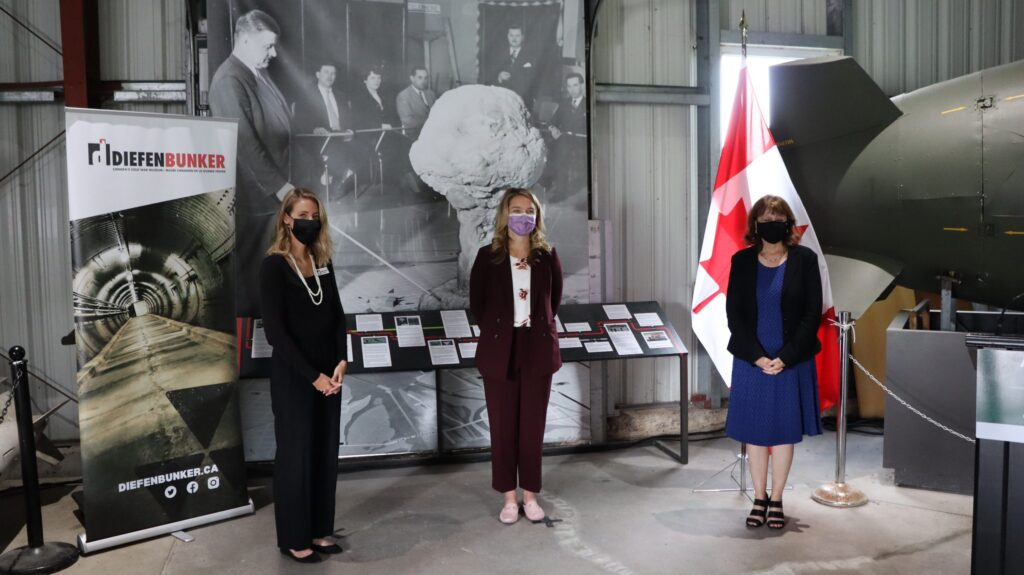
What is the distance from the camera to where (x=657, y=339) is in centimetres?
415

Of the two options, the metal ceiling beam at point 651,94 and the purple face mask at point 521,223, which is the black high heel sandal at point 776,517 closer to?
the purple face mask at point 521,223

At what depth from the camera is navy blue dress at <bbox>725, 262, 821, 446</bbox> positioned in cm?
305

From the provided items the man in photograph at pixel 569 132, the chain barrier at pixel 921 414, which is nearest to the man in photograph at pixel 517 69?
the man in photograph at pixel 569 132

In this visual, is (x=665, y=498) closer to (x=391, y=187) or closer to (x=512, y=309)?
(x=512, y=309)

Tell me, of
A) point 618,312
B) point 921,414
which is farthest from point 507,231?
point 921,414

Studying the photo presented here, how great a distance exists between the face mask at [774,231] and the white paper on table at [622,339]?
1.19 meters

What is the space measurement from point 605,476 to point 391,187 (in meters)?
1.94

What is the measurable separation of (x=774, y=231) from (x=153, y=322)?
2603 millimetres

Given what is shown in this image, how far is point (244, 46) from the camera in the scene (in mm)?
3912

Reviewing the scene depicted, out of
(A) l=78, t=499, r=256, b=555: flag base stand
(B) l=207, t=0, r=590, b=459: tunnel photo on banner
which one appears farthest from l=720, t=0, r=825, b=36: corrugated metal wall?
(A) l=78, t=499, r=256, b=555: flag base stand

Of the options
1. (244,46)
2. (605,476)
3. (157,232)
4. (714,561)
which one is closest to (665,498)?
(605,476)

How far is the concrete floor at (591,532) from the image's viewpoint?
113 inches

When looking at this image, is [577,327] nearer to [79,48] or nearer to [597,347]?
[597,347]

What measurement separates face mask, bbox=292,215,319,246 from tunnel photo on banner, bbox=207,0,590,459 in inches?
45.3
